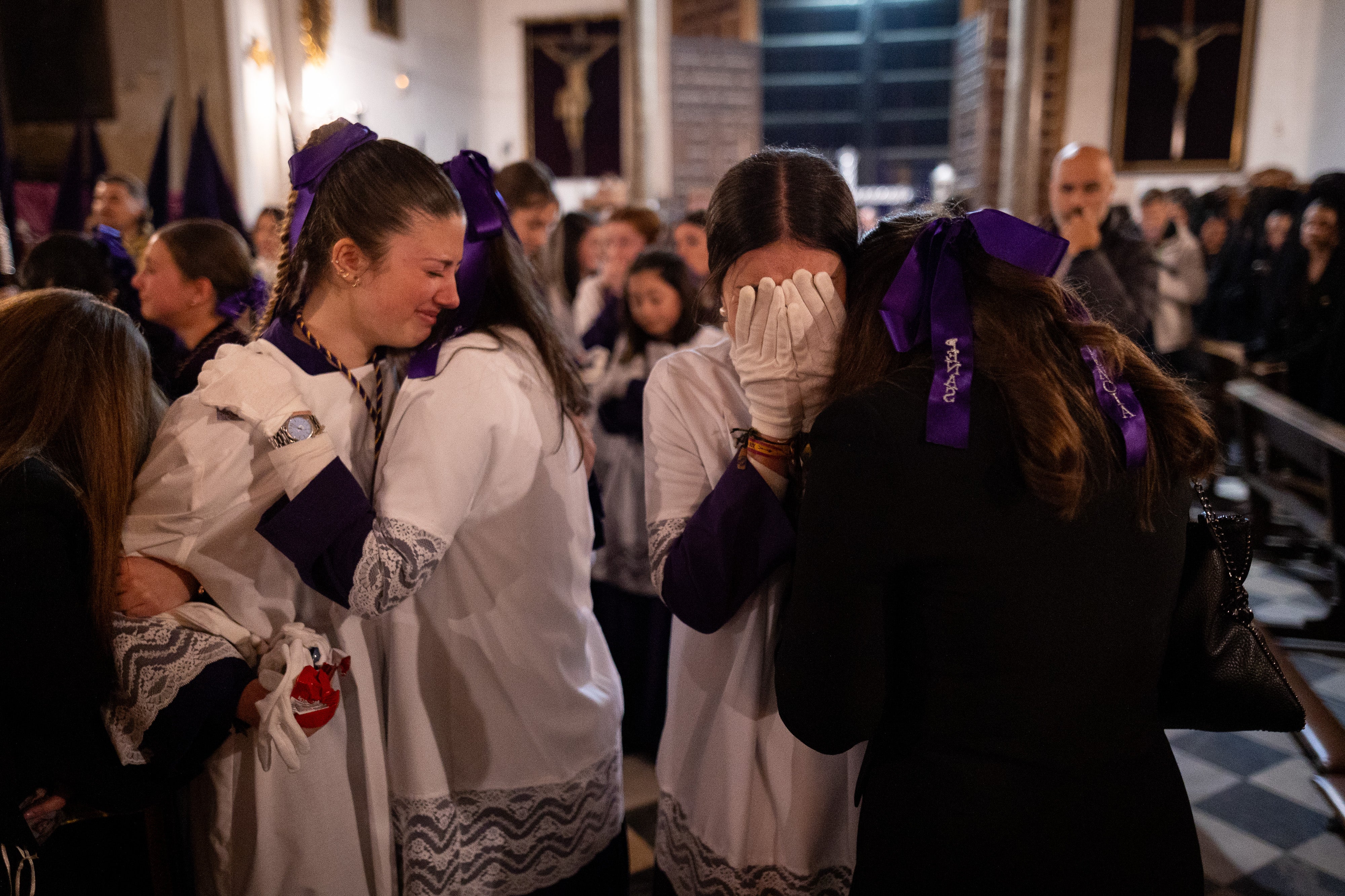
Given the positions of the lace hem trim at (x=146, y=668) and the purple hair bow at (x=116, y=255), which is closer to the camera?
→ the lace hem trim at (x=146, y=668)

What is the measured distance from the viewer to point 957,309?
0.98 metres

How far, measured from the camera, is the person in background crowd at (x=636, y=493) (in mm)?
2889

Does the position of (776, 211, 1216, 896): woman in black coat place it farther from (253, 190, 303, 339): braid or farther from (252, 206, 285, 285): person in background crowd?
(252, 206, 285, 285): person in background crowd

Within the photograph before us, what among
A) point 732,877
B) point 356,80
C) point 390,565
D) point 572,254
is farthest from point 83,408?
point 356,80

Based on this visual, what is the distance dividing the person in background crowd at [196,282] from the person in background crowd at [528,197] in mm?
1070

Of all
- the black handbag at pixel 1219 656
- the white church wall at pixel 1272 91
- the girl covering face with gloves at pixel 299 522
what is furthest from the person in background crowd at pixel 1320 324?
the white church wall at pixel 1272 91

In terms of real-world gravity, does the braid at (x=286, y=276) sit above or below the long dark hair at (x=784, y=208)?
below

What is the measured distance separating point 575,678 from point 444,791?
0.26 m

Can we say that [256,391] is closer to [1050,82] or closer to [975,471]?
[975,471]

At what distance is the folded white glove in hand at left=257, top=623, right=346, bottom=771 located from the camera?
1.15 m

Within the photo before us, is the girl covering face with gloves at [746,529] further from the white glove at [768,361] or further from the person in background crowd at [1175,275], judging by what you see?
the person in background crowd at [1175,275]

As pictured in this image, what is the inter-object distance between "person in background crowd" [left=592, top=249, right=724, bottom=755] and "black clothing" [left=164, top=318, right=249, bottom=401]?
119 cm

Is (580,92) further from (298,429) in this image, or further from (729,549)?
(729,549)

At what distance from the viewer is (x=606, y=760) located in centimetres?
153
